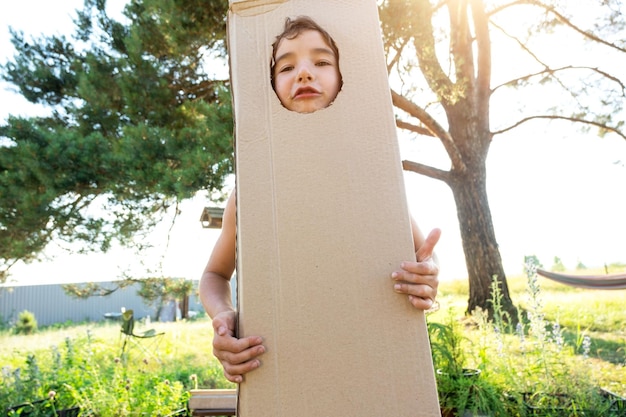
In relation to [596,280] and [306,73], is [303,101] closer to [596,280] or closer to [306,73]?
[306,73]

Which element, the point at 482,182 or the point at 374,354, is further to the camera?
the point at 482,182

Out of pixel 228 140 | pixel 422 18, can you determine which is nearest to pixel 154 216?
pixel 228 140

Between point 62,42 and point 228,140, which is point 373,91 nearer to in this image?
point 228,140

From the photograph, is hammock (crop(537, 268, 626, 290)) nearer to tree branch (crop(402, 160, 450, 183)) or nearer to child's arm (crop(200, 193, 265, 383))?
tree branch (crop(402, 160, 450, 183))

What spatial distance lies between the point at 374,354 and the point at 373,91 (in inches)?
18.3

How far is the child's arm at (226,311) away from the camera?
0.71 meters

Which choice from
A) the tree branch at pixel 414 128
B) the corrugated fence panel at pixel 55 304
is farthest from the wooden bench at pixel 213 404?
the corrugated fence panel at pixel 55 304

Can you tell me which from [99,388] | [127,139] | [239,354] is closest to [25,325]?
[127,139]

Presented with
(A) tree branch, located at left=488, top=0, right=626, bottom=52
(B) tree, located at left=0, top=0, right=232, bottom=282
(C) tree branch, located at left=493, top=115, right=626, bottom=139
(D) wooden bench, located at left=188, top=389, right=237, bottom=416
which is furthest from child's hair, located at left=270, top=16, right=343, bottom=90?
(A) tree branch, located at left=488, top=0, right=626, bottom=52

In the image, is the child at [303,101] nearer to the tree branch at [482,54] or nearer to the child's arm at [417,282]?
the child's arm at [417,282]

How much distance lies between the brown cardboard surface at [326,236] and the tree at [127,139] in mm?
3204

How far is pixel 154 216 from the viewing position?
5.36 metres

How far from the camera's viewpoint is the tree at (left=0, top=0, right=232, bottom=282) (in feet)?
13.9

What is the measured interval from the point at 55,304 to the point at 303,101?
18539 mm
